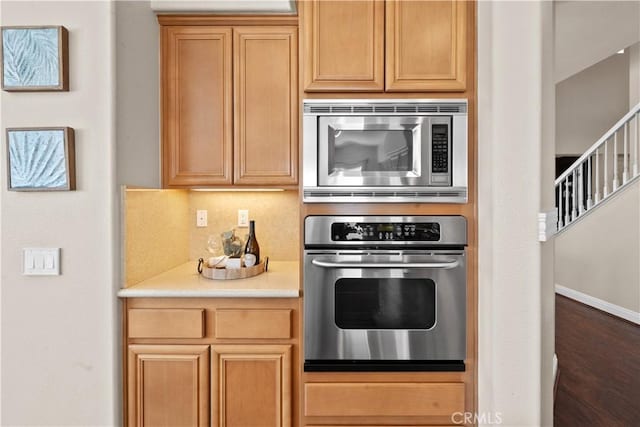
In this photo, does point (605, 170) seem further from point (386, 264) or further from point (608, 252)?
point (386, 264)

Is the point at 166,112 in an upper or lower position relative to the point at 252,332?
upper

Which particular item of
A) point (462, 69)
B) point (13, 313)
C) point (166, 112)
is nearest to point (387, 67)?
point (462, 69)

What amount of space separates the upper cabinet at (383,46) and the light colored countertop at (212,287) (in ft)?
3.17

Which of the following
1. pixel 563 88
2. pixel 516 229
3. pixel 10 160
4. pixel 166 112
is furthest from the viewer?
pixel 563 88

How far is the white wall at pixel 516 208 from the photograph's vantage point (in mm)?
1615

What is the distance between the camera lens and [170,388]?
182 cm

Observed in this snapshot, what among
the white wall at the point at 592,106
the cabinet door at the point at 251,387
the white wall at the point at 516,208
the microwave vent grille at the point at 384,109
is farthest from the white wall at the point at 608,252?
the cabinet door at the point at 251,387

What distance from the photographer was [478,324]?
5.89ft

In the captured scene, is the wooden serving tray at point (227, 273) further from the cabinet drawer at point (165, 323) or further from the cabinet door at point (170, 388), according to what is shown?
the cabinet door at point (170, 388)

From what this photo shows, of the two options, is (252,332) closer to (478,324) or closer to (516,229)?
(478,324)

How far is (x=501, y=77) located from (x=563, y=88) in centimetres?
584

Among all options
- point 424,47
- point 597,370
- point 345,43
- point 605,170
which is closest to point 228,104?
point 345,43

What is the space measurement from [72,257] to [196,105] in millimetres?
964

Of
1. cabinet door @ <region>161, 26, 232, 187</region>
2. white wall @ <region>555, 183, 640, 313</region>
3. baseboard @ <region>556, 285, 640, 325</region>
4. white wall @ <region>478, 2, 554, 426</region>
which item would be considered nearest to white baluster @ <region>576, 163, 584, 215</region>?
white wall @ <region>555, 183, 640, 313</region>
